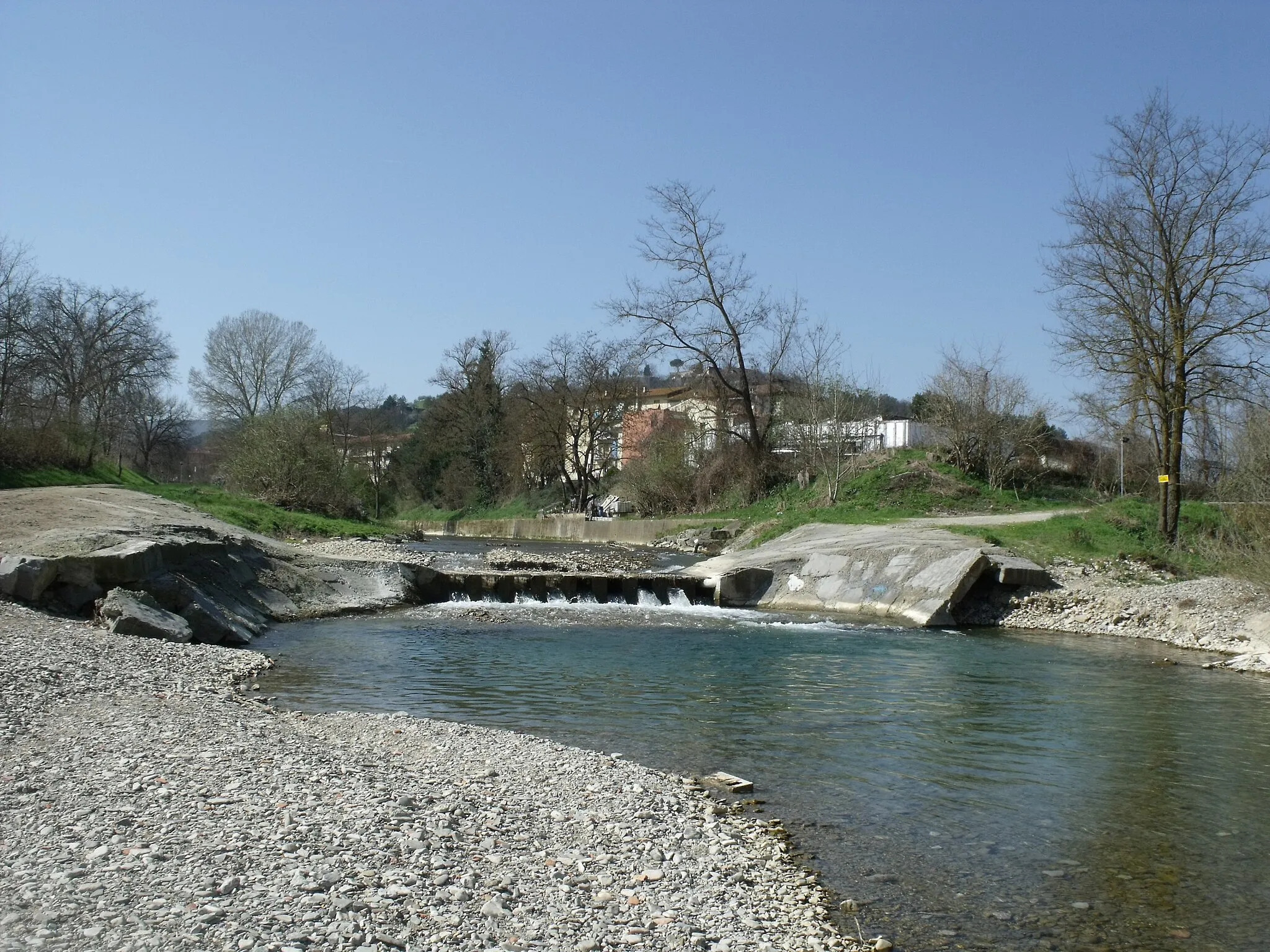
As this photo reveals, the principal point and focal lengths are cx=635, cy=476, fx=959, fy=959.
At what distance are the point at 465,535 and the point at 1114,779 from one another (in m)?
50.0

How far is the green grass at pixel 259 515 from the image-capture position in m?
29.0

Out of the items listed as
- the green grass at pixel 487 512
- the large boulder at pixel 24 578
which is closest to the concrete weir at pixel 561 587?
the large boulder at pixel 24 578

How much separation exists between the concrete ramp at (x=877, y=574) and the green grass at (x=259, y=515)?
14158 mm

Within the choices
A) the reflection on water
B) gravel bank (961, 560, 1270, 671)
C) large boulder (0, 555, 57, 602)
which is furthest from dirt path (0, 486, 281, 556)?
gravel bank (961, 560, 1270, 671)

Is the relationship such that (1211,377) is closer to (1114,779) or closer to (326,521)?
(1114,779)

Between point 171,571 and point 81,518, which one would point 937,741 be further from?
point 81,518

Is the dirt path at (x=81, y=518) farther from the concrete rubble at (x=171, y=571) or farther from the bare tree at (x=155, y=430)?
the bare tree at (x=155, y=430)

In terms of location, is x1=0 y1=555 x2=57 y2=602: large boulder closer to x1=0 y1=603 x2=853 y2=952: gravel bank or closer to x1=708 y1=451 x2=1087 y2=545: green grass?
x1=0 y1=603 x2=853 y2=952: gravel bank

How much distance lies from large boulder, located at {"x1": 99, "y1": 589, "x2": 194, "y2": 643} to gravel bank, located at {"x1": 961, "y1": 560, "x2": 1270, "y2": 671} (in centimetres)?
1487

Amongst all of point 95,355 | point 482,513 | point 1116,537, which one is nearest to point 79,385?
point 95,355

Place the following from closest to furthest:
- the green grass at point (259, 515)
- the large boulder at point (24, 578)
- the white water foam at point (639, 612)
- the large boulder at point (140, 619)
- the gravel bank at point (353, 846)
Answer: the gravel bank at point (353, 846) → the large boulder at point (140, 619) → the large boulder at point (24, 578) → the white water foam at point (639, 612) → the green grass at point (259, 515)

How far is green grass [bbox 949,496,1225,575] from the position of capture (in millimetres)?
20656

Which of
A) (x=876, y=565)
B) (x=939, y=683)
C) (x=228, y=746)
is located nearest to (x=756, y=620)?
(x=876, y=565)

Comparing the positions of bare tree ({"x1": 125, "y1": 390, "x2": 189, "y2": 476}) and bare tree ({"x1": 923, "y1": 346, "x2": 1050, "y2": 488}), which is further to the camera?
bare tree ({"x1": 125, "y1": 390, "x2": 189, "y2": 476})
